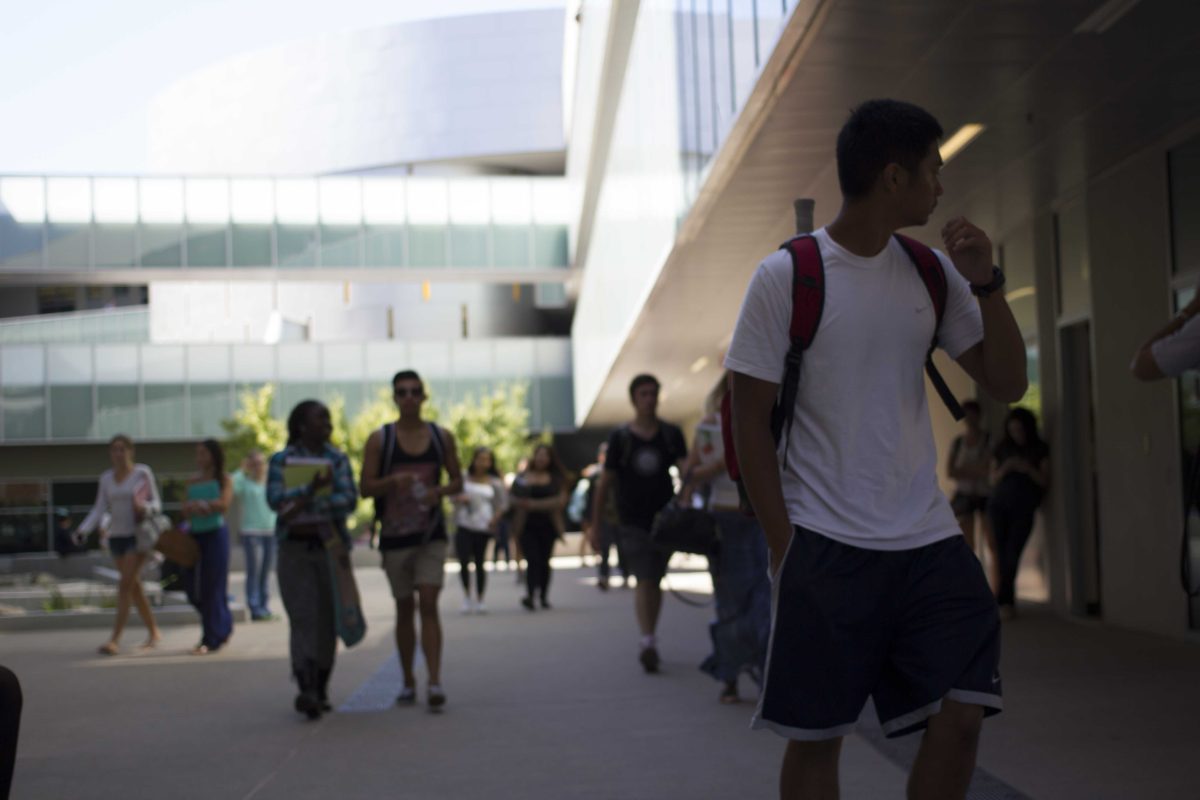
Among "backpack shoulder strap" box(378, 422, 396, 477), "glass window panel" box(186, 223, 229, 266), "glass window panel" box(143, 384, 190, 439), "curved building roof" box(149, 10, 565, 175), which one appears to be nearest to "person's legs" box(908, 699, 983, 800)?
"backpack shoulder strap" box(378, 422, 396, 477)

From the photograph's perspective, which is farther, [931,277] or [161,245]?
[161,245]

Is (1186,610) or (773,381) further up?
(773,381)

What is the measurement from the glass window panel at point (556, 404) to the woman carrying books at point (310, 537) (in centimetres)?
3829

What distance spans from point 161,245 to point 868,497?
42750 mm

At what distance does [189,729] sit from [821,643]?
18.6 feet

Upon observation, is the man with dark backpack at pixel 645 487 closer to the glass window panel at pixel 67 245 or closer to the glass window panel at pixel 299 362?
the glass window panel at pixel 67 245

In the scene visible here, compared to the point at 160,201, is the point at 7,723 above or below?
below

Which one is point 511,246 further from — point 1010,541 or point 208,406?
point 1010,541

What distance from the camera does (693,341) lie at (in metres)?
24.0

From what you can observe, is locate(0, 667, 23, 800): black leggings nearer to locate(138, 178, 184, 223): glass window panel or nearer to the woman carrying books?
the woman carrying books

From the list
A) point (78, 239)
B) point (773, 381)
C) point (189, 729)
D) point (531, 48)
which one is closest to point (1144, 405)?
point (189, 729)

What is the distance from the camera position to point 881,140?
3508 millimetres

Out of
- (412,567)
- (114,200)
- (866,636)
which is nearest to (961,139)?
(412,567)

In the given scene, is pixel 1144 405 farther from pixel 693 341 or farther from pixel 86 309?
pixel 86 309
